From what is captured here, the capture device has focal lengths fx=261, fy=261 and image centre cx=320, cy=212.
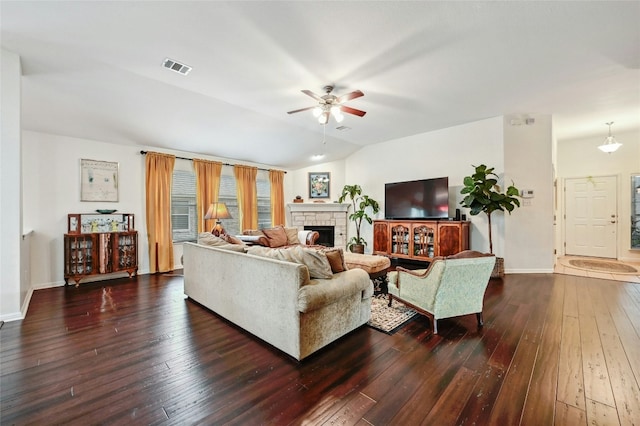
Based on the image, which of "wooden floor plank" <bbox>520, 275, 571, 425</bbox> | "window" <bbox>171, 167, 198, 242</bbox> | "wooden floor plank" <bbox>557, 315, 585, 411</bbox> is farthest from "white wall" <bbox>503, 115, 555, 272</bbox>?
"window" <bbox>171, 167, 198, 242</bbox>

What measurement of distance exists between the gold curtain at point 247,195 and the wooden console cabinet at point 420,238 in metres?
3.11

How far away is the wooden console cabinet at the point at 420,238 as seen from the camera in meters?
4.94

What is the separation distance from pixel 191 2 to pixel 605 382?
14.1 ft

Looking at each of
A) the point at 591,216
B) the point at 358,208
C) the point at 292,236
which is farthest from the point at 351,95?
the point at 591,216

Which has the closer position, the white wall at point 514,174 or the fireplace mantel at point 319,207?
the white wall at point 514,174

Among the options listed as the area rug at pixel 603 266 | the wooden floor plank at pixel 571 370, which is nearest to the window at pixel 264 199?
the wooden floor plank at pixel 571 370

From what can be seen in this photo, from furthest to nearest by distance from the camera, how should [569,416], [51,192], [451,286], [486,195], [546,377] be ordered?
1. [486,195]
2. [51,192]
3. [451,286]
4. [546,377]
5. [569,416]

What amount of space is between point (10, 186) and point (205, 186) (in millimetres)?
3244

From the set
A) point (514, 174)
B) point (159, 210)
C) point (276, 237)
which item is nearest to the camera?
point (514, 174)

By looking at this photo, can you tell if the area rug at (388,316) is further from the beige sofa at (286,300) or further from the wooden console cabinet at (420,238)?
the wooden console cabinet at (420,238)

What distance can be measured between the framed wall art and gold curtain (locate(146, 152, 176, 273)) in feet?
1.75

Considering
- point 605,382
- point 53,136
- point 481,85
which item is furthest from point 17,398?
point 481,85

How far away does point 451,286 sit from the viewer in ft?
8.41

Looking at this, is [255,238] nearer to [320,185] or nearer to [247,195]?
[247,195]
